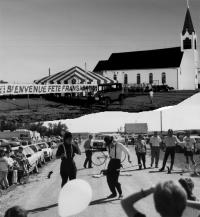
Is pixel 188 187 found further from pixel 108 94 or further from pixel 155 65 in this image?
pixel 155 65

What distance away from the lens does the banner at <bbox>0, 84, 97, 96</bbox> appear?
52.2 ft

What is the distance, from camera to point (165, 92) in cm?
2247

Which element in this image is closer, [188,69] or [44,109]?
[44,109]

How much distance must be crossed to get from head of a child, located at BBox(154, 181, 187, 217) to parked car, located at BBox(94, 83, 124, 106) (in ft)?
52.9

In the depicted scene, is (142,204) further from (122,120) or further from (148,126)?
(148,126)

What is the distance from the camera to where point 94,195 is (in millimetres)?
9641

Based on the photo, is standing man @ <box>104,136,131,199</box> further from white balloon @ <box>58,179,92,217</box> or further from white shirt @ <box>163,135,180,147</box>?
white balloon @ <box>58,179,92,217</box>

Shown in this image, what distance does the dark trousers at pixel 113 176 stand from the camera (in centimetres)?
923

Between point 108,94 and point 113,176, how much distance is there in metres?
10.1

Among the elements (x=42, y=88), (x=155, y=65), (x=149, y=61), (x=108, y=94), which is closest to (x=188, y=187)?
(x=42, y=88)

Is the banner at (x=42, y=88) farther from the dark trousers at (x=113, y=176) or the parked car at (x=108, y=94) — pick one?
the dark trousers at (x=113, y=176)

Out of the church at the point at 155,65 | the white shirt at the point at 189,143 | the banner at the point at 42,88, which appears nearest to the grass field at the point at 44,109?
the banner at the point at 42,88

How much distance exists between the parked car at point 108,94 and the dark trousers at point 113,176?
30.4 feet

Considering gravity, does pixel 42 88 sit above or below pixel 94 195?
above
